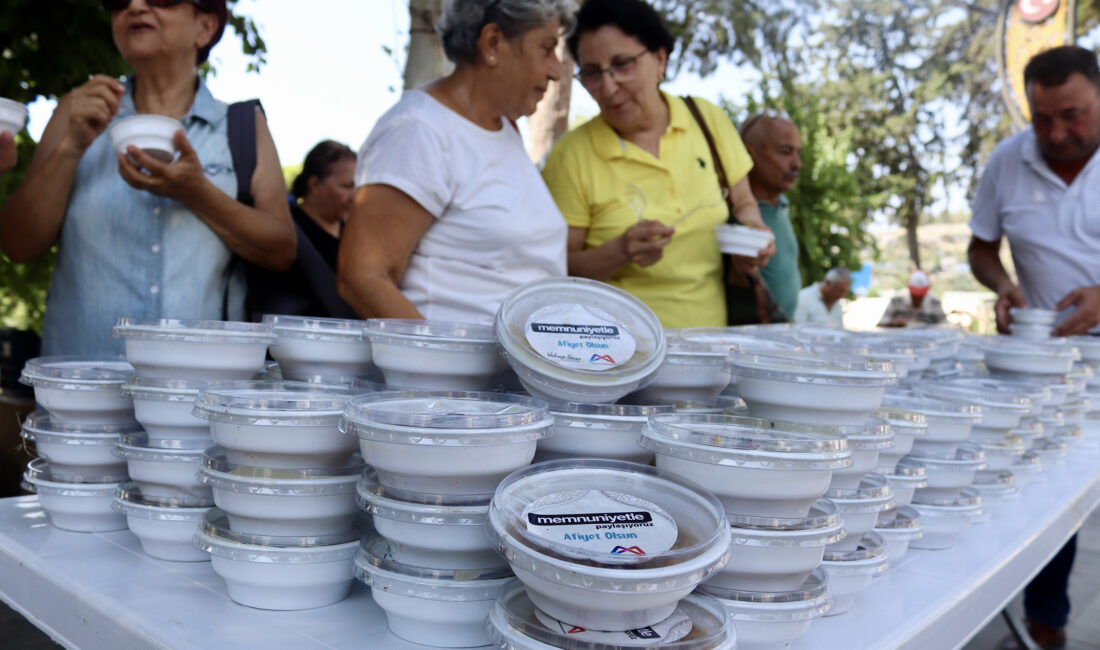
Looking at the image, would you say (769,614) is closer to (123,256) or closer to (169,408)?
(169,408)

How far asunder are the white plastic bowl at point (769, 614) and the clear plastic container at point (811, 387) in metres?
0.31

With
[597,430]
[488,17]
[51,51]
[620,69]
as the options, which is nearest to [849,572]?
[597,430]

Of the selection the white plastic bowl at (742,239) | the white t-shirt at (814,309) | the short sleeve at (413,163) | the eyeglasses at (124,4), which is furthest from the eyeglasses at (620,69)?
the white t-shirt at (814,309)

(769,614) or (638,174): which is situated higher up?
(638,174)

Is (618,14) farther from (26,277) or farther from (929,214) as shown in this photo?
(929,214)

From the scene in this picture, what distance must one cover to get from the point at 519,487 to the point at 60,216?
1507 millimetres

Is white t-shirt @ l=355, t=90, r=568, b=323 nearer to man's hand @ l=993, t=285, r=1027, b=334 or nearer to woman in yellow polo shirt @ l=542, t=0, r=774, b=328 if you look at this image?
woman in yellow polo shirt @ l=542, t=0, r=774, b=328

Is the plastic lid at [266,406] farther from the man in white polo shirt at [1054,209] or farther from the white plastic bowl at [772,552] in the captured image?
the man in white polo shirt at [1054,209]

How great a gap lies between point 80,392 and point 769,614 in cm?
114

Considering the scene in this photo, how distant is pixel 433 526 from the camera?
0.99m

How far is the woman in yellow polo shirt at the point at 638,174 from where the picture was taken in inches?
102

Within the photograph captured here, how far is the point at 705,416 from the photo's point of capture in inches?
47.9

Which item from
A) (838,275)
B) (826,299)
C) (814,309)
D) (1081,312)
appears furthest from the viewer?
(826,299)

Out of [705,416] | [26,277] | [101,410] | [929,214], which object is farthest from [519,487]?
[929,214]
